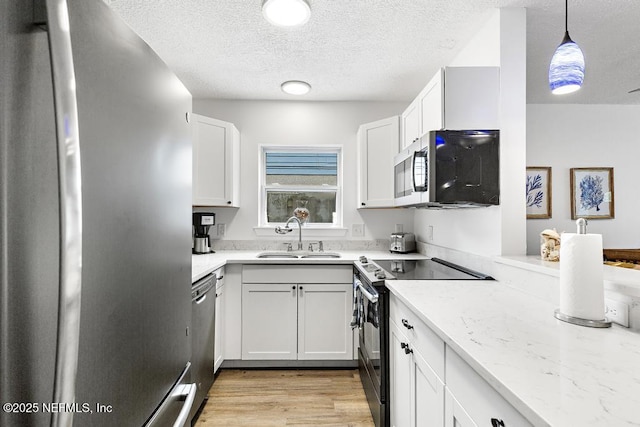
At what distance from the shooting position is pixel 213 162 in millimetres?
2883

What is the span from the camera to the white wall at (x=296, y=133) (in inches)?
129

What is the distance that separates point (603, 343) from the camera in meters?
0.86

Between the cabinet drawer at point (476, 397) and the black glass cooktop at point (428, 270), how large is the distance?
0.85 metres

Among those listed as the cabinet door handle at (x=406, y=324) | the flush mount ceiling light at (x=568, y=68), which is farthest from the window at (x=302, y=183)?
the flush mount ceiling light at (x=568, y=68)

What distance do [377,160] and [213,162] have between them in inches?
59.1

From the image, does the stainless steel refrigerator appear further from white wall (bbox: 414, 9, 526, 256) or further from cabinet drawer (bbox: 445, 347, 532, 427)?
white wall (bbox: 414, 9, 526, 256)

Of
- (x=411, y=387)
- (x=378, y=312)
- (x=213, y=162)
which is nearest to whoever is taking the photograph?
(x=411, y=387)

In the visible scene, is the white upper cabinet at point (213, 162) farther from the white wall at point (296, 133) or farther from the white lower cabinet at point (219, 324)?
the white lower cabinet at point (219, 324)

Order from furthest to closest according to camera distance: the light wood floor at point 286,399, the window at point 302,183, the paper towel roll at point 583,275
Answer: the window at point 302,183 → the light wood floor at point 286,399 → the paper towel roll at point 583,275

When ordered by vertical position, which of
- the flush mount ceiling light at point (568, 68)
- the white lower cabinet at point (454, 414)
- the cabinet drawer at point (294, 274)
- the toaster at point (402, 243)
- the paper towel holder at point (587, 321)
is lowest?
the white lower cabinet at point (454, 414)

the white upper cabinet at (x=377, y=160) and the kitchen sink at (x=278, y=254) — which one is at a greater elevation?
the white upper cabinet at (x=377, y=160)

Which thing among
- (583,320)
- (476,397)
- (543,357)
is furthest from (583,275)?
(476,397)

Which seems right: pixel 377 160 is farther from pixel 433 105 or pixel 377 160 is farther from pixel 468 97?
pixel 468 97

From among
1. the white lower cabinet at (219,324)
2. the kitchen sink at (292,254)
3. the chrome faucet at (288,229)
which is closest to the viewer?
the white lower cabinet at (219,324)
